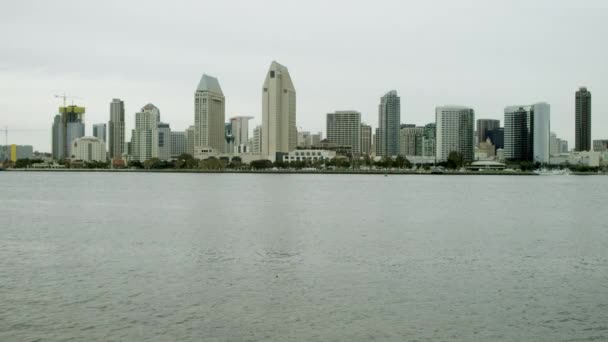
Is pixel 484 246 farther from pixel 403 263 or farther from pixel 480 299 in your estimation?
pixel 480 299

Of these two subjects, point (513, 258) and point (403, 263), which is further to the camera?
point (513, 258)

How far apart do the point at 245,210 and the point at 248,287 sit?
34005mm

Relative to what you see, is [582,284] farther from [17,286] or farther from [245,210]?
[245,210]

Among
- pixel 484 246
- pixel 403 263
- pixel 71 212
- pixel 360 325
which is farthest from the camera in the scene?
pixel 71 212

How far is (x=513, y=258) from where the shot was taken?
2898 cm

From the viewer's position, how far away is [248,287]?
2223 centimetres

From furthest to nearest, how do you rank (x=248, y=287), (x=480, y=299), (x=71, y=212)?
1. (x=71, y=212)
2. (x=248, y=287)
3. (x=480, y=299)

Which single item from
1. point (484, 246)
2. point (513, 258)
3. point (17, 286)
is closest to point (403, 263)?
point (513, 258)

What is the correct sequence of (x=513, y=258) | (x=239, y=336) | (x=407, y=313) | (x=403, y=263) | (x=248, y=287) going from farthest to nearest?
(x=513, y=258), (x=403, y=263), (x=248, y=287), (x=407, y=313), (x=239, y=336)

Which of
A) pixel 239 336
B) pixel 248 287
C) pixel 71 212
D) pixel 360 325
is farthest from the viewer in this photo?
pixel 71 212

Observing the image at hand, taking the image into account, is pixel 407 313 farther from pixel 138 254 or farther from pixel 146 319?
pixel 138 254

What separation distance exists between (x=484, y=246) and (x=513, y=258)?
4082 mm

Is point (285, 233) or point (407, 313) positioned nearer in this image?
point (407, 313)

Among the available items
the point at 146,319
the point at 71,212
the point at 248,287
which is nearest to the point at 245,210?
the point at 71,212
